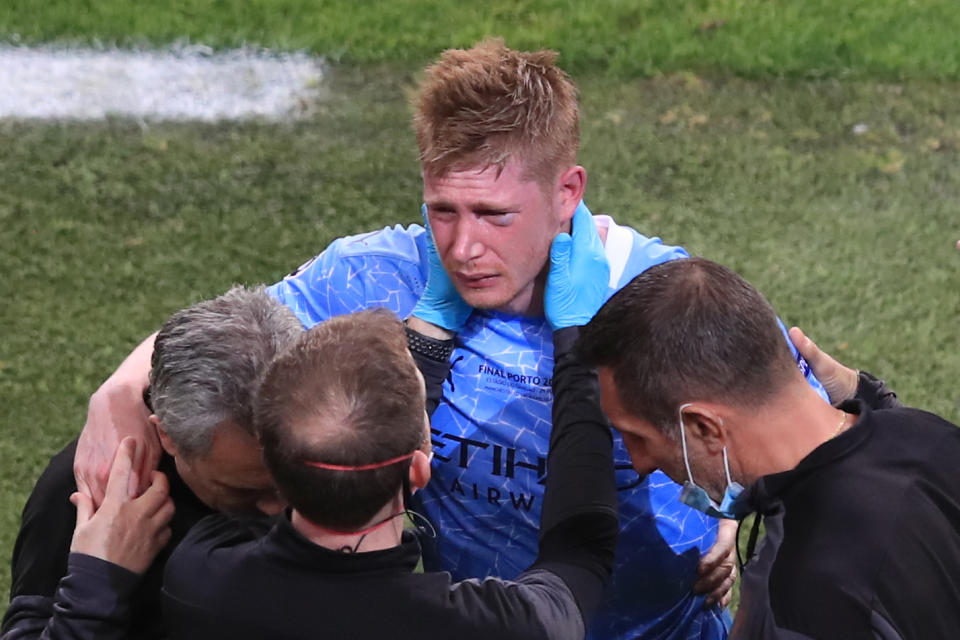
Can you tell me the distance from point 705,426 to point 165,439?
1.10 metres

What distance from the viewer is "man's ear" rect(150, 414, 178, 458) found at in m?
2.45

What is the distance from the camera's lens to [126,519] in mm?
2449

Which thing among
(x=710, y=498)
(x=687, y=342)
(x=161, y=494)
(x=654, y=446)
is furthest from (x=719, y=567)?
(x=161, y=494)

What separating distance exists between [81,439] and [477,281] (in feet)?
3.16

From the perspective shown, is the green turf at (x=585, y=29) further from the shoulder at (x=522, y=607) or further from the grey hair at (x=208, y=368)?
the shoulder at (x=522, y=607)

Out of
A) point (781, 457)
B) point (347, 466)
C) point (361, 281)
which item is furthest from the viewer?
point (361, 281)

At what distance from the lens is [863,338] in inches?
211

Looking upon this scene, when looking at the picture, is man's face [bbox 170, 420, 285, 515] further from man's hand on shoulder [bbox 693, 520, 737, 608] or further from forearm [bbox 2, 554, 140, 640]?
man's hand on shoulder [bbox 693, 520, 737, 608]

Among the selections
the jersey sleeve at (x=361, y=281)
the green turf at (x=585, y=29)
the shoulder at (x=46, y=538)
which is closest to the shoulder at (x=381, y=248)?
the jersey sleeve at (x=361, y=281)

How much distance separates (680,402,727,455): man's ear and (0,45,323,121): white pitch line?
5.22 m

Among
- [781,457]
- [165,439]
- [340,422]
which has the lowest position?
[165,439]

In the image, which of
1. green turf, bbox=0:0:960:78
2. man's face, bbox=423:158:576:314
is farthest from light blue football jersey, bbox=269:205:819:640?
green turf, bbox=0:0:960:78

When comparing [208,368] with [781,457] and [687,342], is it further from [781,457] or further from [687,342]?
[781,457]

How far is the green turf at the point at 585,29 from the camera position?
7.53 m
